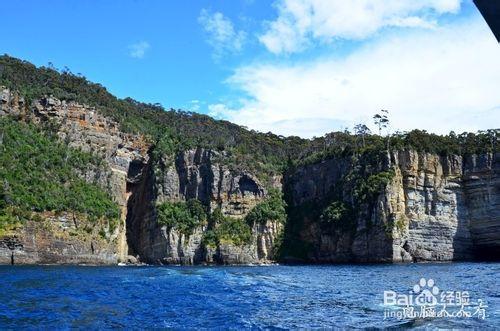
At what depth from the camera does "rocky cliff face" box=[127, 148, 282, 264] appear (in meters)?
117

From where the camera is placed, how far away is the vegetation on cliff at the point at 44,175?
9481 cm

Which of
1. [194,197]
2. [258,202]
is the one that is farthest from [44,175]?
[258,202]

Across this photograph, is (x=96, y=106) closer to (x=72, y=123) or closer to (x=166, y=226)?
(x=72, y=123)

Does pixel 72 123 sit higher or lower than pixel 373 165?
higher

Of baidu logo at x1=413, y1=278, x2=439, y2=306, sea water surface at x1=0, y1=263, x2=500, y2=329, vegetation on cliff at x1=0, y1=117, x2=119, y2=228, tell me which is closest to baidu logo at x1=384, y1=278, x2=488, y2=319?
baidu logo at x1=413, y1=278, x2=439, y2=306

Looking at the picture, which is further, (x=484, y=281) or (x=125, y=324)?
(x=484, y=281)

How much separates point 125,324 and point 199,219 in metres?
97.9

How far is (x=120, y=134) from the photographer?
12850 cm

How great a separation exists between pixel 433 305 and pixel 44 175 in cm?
9049

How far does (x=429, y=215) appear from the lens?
102500 millimetres

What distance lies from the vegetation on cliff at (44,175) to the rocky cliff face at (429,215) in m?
50.5

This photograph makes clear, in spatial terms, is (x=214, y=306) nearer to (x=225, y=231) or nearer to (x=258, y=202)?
(x=225, y=231)

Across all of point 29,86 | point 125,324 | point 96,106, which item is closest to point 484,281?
point 125,324

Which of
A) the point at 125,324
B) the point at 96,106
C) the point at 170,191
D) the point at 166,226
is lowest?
the point at 125,324
